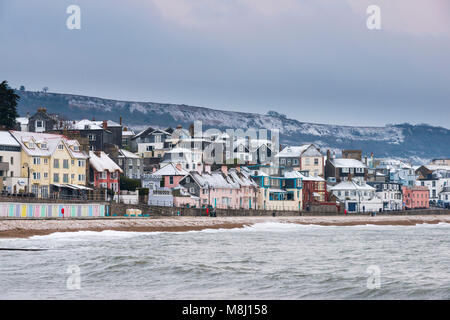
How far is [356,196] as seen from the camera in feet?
477

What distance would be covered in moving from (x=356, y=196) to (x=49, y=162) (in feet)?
213

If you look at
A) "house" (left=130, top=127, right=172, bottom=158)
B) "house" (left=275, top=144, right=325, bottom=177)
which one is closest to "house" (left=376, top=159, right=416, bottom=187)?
"house" (left=275, top=144, right=325, bottom=177)

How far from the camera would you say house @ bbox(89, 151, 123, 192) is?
107125mm

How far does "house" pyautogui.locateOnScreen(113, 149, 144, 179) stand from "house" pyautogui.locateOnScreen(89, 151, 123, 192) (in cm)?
1451

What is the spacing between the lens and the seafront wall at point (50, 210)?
76438 mm

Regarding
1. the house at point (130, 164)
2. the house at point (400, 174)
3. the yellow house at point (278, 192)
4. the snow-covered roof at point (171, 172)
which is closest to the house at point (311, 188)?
the yellow house at point (278, 192)

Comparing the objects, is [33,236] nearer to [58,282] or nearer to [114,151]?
[58,282]

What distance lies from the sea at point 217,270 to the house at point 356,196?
8117 cm

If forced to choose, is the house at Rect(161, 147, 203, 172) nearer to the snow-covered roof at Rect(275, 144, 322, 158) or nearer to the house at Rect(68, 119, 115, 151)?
the house at Rect(68, 119, 115, 151)

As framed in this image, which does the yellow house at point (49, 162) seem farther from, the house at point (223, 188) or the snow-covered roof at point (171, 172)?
the house at point (223, 188)
